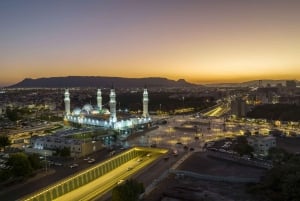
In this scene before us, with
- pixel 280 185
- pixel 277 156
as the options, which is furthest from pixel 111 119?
pixel 280 185

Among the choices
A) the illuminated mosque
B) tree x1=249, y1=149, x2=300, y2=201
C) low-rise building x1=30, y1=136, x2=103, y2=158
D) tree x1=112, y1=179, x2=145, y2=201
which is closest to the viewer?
tree x1=112, y1=179, x2=145, y2=201

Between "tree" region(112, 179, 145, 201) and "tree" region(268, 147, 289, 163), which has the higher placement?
"tree" region(112, 179, 145, 201)

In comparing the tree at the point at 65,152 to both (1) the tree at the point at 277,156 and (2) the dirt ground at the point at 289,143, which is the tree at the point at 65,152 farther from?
(2) the dirt ground at the point at 289,143

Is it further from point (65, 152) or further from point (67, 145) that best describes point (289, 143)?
point (65, 152)

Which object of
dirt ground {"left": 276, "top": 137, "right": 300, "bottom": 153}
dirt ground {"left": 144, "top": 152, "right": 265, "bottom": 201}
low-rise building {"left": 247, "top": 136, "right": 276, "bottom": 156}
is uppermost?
low-rise building {"left": 247, "top": 136, "right": 276, "bottom": 156}

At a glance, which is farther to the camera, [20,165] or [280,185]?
[20,165]

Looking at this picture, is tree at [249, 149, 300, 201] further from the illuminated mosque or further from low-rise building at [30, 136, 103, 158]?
the illuminated mosque

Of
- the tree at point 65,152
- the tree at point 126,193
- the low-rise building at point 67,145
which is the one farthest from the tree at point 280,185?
the tree at point 65,152

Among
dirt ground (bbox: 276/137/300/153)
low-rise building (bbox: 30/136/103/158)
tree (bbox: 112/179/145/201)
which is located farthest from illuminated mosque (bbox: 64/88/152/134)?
tree (bbox: 112/179/145/201)

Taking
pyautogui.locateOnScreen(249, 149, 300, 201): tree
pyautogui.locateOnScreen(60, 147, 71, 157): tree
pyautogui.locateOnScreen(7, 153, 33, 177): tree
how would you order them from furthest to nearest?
pyautogui.locateOnScreen(60, 147, 71, 157): tree → pyautogui.locateOnScreen(7, 153, 33, 177): tree → pyautogui.locateOnScreen(249, 149, 300, 201): tree
